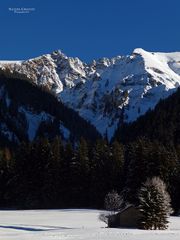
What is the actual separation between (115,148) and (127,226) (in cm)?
4375

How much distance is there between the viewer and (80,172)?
110m

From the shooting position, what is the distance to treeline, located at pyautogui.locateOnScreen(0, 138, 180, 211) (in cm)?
10162

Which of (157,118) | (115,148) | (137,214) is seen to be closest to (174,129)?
(157,118)

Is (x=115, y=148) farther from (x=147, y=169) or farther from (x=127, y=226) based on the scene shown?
(x=127, y=226)

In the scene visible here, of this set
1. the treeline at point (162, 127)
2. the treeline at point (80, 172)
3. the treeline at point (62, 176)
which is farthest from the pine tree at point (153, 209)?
the treeline at point (162, 127)

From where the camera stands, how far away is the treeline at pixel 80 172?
102 meters

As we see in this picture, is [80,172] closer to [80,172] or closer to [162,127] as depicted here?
[80,172]

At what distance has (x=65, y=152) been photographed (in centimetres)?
11456

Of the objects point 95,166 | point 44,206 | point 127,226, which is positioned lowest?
point 127,226

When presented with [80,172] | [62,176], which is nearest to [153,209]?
[80,172]

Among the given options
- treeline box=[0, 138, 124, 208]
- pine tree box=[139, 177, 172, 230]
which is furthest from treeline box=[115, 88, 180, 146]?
pine tree box=[139, 177, 172, 230]

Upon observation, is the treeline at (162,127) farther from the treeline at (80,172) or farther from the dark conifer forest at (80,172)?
the dark conifer forest at (80,172)

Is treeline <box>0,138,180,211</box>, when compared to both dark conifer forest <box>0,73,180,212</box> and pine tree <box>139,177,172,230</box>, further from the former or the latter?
pine tree <box>139,177,172,230</box>

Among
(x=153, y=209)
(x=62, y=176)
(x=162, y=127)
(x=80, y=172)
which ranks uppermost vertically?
(x=162, y=127)
